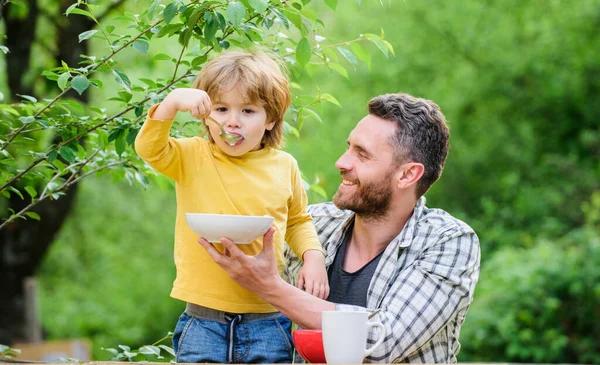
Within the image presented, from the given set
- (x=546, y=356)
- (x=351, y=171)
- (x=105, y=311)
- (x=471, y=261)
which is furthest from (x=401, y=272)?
(x=105, y=311)

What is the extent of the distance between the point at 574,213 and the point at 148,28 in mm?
7627

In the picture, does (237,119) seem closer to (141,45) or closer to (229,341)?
(141,45)

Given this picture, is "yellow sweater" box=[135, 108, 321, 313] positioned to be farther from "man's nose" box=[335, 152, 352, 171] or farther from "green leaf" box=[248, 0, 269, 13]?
"green leaf" box=[248, 0, 269, 13]

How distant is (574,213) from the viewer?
915 cm

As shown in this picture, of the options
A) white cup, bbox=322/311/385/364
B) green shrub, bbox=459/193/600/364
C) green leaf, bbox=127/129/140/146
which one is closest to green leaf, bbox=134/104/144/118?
green leaf, bbox=127/129/140/146

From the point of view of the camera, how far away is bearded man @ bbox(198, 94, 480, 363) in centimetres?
223

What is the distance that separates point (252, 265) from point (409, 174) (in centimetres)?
77

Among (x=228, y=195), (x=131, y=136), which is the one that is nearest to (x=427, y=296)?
(x=228, y=195)

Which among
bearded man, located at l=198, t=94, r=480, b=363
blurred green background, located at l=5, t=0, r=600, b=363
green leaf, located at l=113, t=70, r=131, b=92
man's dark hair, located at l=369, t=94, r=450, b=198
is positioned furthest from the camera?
blurred green background, located at l=5, t=0, r=600, b=363

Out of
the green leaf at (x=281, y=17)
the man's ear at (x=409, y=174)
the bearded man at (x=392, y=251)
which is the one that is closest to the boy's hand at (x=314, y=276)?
the bearded man at (x=392, y=251)

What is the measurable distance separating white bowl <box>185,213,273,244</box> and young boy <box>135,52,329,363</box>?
0.90ft

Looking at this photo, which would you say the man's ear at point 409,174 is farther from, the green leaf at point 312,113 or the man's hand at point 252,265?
the man's hand at point 252,265

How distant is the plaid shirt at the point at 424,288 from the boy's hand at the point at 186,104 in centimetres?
69

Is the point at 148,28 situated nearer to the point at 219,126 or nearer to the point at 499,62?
the point at 219,126
